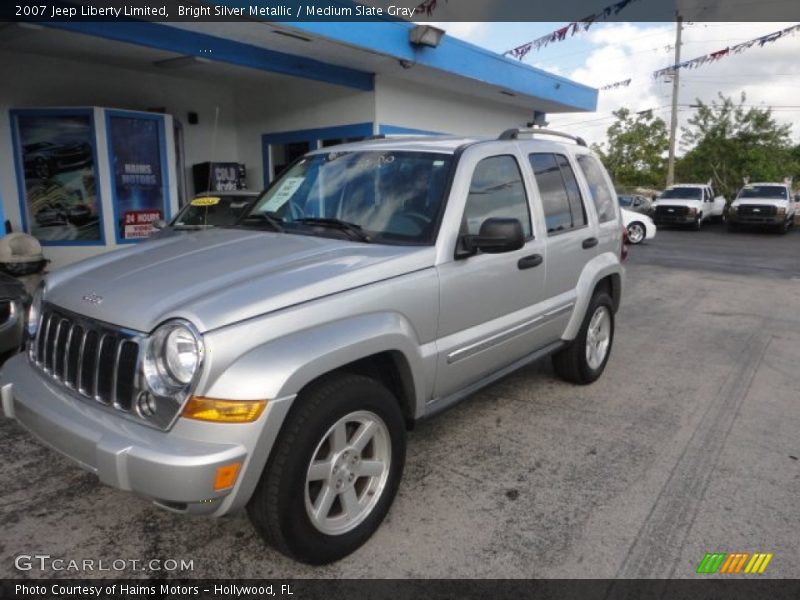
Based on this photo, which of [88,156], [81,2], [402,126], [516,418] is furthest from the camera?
[402,126]

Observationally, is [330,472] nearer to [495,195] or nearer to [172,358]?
[172,358]

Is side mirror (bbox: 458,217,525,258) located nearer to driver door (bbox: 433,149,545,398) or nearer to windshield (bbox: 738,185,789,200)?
driver door (bbox: 433,149,545,398)

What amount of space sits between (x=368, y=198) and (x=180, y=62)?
305 inches

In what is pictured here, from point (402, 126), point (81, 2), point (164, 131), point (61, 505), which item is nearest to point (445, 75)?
point (402, 126)

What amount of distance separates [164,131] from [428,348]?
352 inches

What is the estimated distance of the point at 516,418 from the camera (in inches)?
171

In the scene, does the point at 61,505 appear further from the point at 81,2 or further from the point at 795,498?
the point at 81,2

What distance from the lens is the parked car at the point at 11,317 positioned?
13.3 ft

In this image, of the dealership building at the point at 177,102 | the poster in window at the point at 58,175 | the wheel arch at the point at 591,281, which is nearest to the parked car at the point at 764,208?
the dealership building at the point at 177,102

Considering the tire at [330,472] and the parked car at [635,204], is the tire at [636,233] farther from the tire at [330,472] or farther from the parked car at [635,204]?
the tire at [330,472]

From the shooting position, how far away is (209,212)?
25.3 ft

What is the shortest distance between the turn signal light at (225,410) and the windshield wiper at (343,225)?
4.16ft

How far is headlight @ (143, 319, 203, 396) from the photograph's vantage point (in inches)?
87.9

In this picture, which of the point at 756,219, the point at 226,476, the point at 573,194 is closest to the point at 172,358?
the point at 226,476
